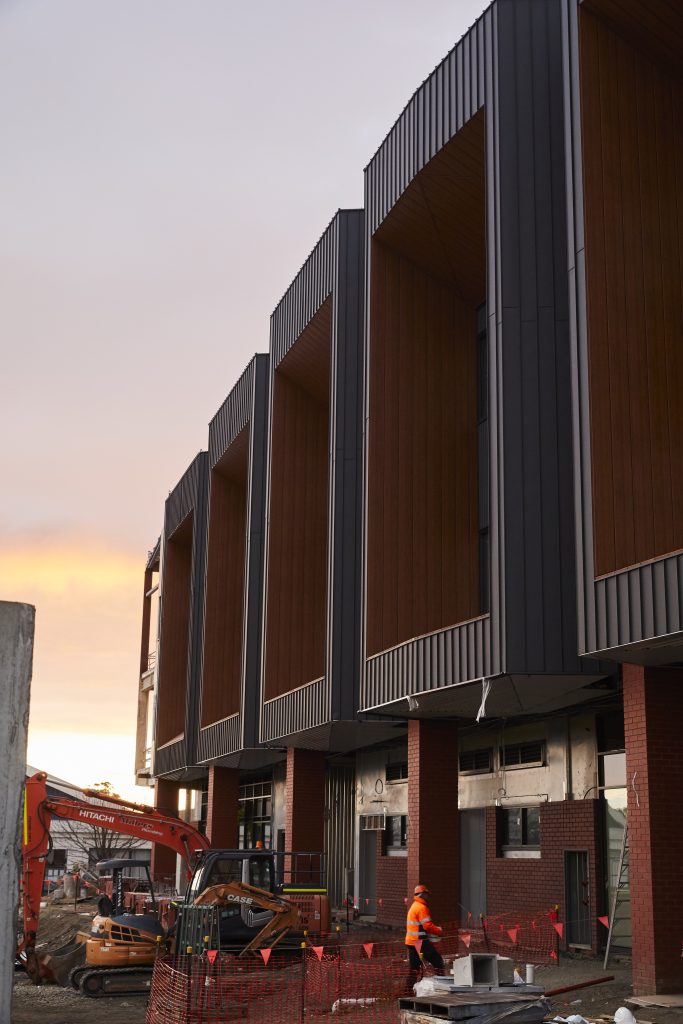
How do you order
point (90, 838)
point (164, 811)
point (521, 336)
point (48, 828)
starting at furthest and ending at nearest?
point (90, 838)
point (164, 811)
point (48, 828)
point (521, 336)

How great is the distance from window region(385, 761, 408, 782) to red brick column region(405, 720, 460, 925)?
9909 mm

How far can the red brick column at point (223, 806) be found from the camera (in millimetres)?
41562

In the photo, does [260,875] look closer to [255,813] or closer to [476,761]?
[476,761]

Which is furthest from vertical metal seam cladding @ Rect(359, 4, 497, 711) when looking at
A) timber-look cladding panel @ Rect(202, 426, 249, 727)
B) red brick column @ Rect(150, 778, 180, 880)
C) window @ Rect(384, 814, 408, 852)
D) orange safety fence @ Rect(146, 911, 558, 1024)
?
red brick column @ Rect(150, 778, 180, 880)

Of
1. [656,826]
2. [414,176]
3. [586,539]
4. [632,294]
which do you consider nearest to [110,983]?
[656,826]

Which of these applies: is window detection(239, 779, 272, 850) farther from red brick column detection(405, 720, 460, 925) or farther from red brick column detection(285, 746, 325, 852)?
red brick column detection(405, 720, 460, 925)

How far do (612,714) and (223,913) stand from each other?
8350 mm

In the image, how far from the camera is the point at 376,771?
120 ft

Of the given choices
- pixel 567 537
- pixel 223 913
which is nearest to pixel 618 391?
pixel 567 537

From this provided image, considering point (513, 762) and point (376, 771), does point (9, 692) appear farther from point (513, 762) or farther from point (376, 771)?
point (376, 771)

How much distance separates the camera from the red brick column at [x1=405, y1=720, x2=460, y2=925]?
23219 mm

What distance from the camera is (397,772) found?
34656 millimetres

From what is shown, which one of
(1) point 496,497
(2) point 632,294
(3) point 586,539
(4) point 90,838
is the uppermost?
(2) point 632,294

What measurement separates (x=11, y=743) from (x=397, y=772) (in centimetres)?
2452
